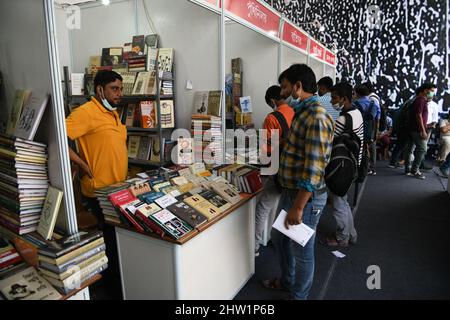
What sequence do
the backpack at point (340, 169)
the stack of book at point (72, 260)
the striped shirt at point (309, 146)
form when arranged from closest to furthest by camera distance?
the stack of book at point (72, 260), the striped shirt at point (309, 146), the backpack at point (340, 169)

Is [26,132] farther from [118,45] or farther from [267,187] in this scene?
[118,45]

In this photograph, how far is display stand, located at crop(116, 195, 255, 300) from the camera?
5.50 feet

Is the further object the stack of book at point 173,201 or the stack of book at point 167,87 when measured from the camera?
the stack of book at point 167,87

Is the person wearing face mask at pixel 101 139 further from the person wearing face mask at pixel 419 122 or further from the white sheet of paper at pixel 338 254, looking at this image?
the person wearing face mask at pixel 419 122

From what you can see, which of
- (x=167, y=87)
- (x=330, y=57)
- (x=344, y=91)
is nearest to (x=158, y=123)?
(x=167, y=87)

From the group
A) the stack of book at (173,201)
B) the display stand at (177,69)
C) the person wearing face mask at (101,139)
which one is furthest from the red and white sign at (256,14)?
the stack of book at (173,201)

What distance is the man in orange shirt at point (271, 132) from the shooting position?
7.91 ft

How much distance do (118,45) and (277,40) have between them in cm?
187

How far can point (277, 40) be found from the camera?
3.62 meters

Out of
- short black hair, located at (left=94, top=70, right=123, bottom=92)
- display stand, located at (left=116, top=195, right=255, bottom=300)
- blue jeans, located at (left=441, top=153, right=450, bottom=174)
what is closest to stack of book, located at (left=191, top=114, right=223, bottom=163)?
display stand, located at (left=116, top=195, right=255, bottom=300)

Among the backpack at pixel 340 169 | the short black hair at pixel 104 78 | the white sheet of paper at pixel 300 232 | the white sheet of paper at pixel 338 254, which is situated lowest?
the white sheet of paper at pixel 338 254

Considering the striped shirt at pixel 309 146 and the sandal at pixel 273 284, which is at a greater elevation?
the striped shirt at pixel 309 146

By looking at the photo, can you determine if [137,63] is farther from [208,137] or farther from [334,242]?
[334,242]
